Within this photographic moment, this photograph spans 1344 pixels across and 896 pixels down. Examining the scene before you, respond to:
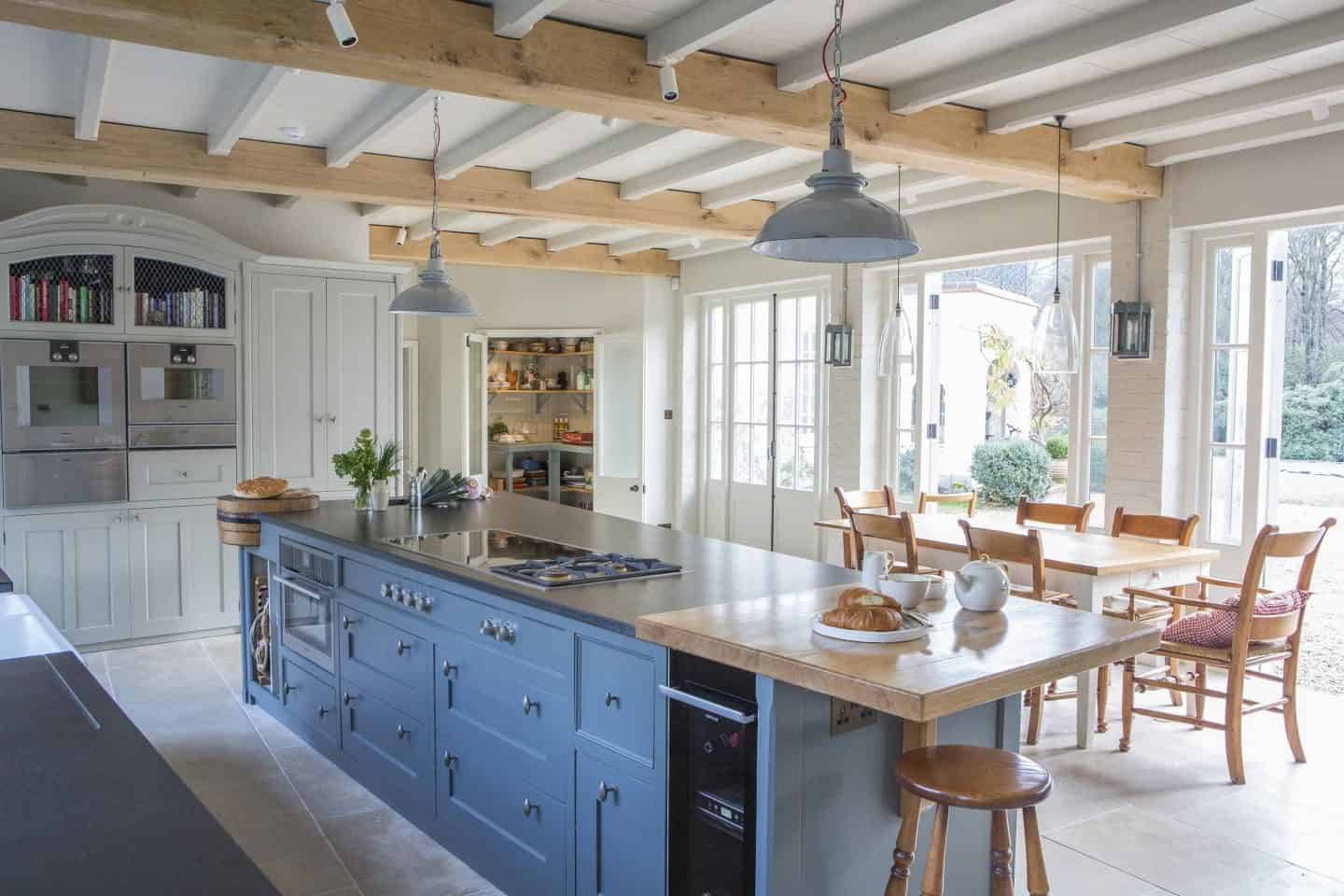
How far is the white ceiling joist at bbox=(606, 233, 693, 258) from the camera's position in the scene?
26.3 feet

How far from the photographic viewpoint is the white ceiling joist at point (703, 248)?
8273 mm

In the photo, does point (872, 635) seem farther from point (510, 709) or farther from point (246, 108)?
point (246, 108)

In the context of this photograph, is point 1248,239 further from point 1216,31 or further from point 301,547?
point 301,547

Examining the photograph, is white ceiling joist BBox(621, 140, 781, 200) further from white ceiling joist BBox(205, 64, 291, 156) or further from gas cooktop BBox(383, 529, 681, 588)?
gas cooktop BBox(383, 529, 681, 588)

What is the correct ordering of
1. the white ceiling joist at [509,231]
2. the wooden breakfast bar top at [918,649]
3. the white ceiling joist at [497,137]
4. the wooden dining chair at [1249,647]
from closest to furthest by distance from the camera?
1. the wooden breakfast bar top at [918,649]
2. the wooden dining chair at [1249,647]
3. the white ceiling joist at [497,137]
4. the white ceiling joist at [509,231]

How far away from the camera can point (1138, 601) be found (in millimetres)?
4609

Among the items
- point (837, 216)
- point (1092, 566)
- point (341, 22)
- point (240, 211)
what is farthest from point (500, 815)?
point (240, 211)

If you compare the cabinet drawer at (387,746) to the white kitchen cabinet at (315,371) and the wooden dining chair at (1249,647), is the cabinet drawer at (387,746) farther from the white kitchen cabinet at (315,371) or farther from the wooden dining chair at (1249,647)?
the wooden dining chair at (1249,647)

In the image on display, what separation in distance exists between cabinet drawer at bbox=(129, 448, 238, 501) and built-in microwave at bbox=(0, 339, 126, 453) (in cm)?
Result: 17

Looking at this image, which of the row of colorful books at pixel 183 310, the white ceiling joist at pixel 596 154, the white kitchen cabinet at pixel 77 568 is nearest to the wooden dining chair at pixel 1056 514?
the white ceiling joist at pixel 596 154

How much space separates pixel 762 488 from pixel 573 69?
5371mm

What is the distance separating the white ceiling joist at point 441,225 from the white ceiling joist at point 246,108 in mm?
2110

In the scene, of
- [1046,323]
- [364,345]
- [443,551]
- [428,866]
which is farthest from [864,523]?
[364,345]

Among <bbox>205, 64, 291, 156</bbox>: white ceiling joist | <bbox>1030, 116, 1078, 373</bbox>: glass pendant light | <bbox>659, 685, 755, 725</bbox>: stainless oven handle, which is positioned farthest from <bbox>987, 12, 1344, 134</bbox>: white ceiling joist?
<bbox>659, 685, 755, 725</bbox>: stainless oven handle
